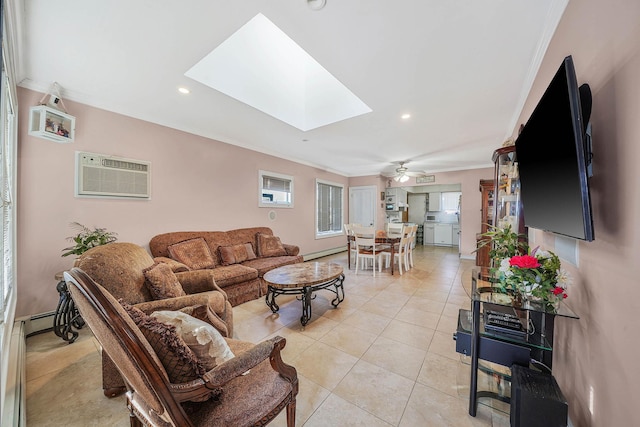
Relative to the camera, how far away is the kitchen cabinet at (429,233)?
28.4 ft

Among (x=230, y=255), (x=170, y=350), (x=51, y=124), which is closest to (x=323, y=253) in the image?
(x=230, y=255)

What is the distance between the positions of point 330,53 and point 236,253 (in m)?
3.07

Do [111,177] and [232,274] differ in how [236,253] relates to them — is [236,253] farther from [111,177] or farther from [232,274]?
[111,177]

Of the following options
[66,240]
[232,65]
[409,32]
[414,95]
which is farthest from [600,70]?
[66,240]

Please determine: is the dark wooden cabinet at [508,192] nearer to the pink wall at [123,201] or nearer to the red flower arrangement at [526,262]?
the red flower arrangement at [526,262]

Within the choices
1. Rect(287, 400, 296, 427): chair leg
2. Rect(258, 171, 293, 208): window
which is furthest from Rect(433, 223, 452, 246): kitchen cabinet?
Rect(287, 400, 296, 427): chair leg

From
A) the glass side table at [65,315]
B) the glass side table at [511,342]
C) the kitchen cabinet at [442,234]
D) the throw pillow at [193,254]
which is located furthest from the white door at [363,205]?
the glass side table at [65,315]

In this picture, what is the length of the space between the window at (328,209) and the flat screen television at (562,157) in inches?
200

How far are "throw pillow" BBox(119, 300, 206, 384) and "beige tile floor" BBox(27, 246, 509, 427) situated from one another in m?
0.85

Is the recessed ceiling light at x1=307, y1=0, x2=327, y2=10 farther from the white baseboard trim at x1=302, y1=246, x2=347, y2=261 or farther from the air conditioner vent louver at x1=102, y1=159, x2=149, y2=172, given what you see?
the white baseboard trim at x1=302, y1=246, x2=347, y2=261

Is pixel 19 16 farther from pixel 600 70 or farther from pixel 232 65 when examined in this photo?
pixel 600 70

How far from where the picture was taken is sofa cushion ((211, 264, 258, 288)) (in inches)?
115

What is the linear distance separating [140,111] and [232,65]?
150 cm

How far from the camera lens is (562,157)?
104cm
